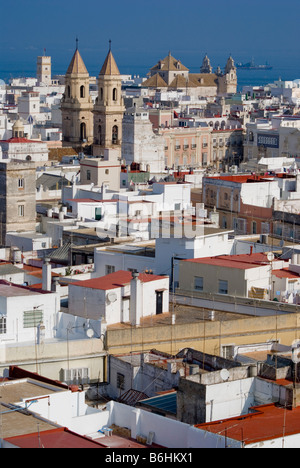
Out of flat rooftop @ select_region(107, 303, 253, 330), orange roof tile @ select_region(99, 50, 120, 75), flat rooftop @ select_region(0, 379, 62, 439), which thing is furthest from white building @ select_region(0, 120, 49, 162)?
flat rooftop @ select_region(0, 379, 62, 439)

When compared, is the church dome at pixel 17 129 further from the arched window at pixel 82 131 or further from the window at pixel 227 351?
the window at pixel 227 351

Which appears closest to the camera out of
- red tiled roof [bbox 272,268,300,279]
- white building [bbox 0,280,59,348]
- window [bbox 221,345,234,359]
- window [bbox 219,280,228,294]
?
window [bbox 221,345,234,359]

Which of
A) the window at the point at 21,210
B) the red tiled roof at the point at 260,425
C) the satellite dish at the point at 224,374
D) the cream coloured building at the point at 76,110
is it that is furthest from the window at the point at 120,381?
the cream coloured building at the point at 76,110

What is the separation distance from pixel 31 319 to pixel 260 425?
8.20 m

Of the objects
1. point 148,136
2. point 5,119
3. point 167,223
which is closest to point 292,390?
point 167,223

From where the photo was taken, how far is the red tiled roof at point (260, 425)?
17578 mm

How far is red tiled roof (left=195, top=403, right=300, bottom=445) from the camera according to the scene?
17.6 m

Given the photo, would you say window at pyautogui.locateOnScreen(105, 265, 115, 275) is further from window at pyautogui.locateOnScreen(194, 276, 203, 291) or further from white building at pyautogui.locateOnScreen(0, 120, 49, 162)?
white building at pyautogui.locateOnScreen(0, 120, 49, 162)

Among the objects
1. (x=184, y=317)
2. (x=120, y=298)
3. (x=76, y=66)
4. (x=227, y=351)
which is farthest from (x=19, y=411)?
(x=76, y=66)

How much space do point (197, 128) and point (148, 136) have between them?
8434mm

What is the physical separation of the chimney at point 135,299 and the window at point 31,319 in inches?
73.5

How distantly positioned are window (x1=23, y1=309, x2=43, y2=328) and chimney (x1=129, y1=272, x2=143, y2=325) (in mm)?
1866

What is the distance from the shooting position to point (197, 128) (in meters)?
76.2

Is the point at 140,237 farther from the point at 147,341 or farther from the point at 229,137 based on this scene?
the point at 229,137
